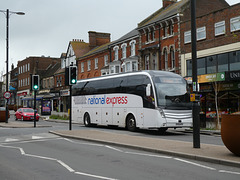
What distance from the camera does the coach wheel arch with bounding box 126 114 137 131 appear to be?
2097 centimetres

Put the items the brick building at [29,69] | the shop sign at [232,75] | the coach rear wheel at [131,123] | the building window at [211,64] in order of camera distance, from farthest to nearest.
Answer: the brick building at [29,69] < the building window at [211,64] < the shop sign at [232,75] < the coach rear wheel at [131,123]

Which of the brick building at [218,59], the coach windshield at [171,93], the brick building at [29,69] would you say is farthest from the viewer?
the brick building at [29,69]

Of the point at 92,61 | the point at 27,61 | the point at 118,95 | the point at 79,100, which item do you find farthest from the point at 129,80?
the point at 27,61

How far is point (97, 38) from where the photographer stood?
5981 centimetres

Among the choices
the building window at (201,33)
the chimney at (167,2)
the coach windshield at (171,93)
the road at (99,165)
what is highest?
the chimney at (167,2)

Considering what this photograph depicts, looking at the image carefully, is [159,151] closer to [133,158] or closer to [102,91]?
[133,158]

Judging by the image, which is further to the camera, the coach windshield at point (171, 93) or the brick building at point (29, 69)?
the brick building at point (29, 69)

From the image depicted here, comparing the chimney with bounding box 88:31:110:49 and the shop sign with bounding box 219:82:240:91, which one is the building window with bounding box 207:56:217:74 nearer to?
the shop sign with bounding box 219:82:240:91

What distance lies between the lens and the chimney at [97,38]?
5919 centimetres

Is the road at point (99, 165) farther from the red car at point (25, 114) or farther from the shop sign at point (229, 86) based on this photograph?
the red car at point (25, 114)

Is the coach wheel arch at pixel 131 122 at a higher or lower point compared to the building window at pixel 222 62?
lower

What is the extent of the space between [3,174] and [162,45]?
3125 cm

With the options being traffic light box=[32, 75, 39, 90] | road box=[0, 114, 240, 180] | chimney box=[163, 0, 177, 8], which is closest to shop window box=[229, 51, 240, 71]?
traffic light box=[32, 75, 39, 90]

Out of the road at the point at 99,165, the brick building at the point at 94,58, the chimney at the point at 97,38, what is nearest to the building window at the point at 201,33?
the brick building at the point at 94,58
